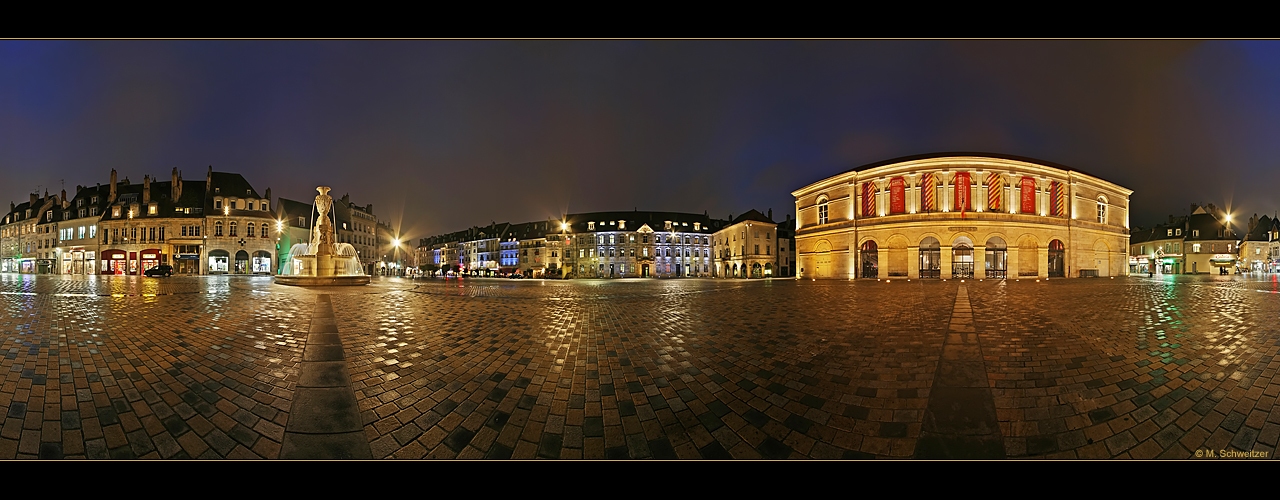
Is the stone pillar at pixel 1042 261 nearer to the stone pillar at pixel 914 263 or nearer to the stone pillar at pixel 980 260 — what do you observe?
the stone pillar at pixel 980 260

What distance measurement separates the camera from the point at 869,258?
31.6 m

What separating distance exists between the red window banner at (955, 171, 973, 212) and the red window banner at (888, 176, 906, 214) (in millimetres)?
2861

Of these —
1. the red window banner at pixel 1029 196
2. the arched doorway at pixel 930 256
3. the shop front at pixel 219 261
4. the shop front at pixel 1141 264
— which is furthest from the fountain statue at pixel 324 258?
the shop front at pixel 1141 264

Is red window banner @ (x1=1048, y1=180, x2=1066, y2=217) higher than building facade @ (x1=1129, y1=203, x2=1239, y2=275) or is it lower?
higher

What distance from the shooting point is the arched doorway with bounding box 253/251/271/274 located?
21.2 metres

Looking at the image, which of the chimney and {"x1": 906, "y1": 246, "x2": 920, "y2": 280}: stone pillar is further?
{"x1": 906, "y1": 246, "x2": 920, "y2": 280}: stone pillar

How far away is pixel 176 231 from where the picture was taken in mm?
13938

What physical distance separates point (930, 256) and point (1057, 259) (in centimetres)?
845

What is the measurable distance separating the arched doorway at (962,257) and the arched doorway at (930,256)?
1.26m

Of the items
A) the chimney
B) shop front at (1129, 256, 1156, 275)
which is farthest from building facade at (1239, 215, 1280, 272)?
the chimney

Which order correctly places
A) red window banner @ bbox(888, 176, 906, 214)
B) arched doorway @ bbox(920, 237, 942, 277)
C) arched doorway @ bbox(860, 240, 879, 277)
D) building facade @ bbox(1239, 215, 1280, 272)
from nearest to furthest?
building facade @ bbox(1239, 215, 1280, 272) → arched doorway @ bbox(920, 237, 942, 277) → red window banner @ bbox(888, 176, 906, 214) → arched doorway @ bbox(860, 240, 879, 277)

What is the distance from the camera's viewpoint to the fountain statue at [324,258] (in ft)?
61.8

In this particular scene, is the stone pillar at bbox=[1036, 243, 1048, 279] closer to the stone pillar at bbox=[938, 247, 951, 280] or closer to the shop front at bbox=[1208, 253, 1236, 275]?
the stone pillar at bbox=[938, 247, 951, 280]
